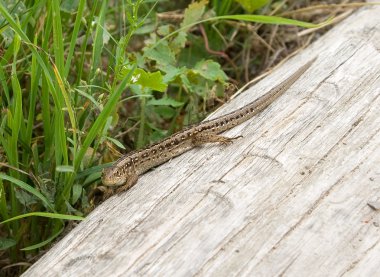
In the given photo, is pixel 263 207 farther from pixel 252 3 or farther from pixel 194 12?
pixel 252 3

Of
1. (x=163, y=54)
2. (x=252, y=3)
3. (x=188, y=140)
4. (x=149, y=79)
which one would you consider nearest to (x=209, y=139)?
(x=188, y=140)

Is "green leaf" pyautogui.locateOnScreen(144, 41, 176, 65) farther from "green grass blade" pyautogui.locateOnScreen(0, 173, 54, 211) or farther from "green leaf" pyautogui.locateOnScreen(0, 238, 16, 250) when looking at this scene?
"green leaf" pyautogui.locateOnScreen(0, 238, 16, 250)

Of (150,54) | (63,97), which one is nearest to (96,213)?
(63,97)

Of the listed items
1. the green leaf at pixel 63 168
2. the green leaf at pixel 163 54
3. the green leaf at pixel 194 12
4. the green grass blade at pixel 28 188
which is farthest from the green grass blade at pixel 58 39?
the green leaf at pixel 194 12

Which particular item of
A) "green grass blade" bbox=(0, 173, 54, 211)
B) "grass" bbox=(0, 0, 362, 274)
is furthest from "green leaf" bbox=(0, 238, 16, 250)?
"green grass blade" bbox=(0, 173, 54, 211)

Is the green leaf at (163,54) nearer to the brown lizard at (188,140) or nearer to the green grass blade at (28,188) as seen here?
the brown lizard at (188,140)

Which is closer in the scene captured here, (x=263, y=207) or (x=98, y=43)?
(x=263, y=207)

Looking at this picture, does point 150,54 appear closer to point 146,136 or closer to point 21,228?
point 146,136

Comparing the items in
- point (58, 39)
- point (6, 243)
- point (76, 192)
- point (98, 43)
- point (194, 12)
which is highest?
point (58, 39)
